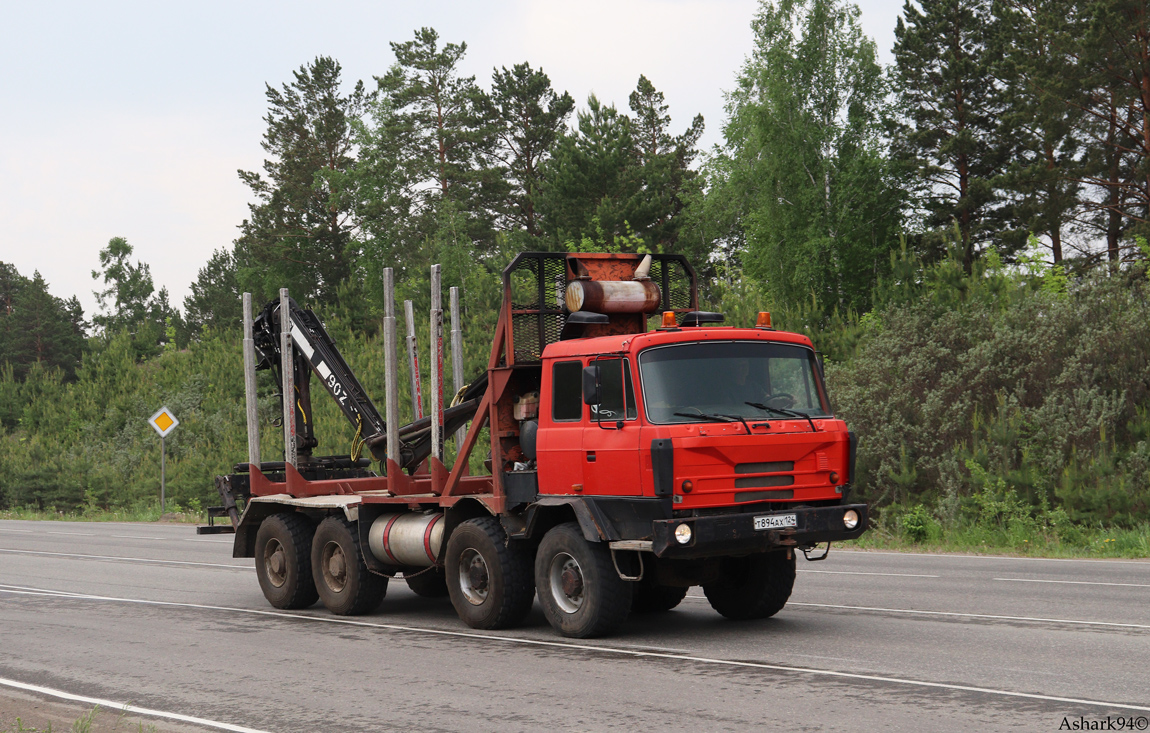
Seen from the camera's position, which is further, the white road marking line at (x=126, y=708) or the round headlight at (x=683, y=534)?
the round headlight at (x=683, y=534)

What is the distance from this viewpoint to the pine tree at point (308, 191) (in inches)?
2493

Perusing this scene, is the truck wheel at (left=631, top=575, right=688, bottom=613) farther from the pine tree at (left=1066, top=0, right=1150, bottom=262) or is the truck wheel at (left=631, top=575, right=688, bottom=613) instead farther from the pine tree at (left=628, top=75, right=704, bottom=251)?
the pine tree at (left=628, top=75, right=704, bottom=251)

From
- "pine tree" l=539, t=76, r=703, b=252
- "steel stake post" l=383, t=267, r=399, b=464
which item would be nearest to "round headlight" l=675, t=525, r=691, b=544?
"steel stake post" l=383, t=267, r=399, b=464

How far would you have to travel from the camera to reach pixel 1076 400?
68.9 ft

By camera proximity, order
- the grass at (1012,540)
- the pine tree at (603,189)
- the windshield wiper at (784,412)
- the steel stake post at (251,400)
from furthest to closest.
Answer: the pine tree at (603,189) → the grass at (1012,540) → the steel stake post at (251,400) → the windshield wiper at (784,412)

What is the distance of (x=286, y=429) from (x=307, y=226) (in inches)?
2064

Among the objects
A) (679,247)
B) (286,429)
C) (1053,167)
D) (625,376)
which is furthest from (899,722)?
(679,247)

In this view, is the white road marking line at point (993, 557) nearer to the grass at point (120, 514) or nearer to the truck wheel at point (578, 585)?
the truck wheel at point (578, 585)

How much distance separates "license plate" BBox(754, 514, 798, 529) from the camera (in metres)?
9.48

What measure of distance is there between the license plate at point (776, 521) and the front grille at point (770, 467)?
0.29m

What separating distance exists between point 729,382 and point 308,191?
187 feet

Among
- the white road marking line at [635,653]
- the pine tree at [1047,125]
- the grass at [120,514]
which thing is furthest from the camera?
the grass at [120,514]

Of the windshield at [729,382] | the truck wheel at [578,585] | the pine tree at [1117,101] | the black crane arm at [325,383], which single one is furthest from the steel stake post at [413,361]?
the pine tree at [1117,101]

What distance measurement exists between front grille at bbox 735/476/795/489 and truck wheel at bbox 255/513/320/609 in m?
5.93
